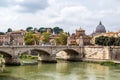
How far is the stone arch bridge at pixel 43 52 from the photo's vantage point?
95.8 feet

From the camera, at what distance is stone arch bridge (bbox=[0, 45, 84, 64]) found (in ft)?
95.8

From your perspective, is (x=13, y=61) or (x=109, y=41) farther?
(x=109, y=41)

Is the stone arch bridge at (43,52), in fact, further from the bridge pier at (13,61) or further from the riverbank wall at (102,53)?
the riverbank wall at (102,53)

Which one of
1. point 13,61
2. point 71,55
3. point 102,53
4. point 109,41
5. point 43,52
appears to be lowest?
point 13,61

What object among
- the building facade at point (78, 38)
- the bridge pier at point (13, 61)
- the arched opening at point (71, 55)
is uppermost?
the building facade at point (78, 38)

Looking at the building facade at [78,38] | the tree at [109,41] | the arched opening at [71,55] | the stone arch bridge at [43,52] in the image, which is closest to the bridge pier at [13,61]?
the stone arch bridge at [43,52]

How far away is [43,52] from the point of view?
33.7m

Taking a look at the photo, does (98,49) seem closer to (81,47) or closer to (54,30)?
(81,47)

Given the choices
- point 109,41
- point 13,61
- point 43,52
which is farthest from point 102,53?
point 13,61

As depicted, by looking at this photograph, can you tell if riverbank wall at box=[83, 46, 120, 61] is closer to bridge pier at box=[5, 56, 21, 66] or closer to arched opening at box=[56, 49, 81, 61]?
arched opening at box=[56, 49, 81, 61]

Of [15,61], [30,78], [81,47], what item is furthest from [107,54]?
[30,78]

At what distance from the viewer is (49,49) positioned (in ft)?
108

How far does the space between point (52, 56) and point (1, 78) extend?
44.7 ft

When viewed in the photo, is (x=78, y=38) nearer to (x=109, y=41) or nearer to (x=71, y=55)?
(x=109, y=41)
